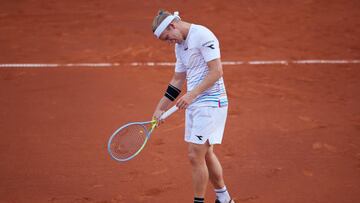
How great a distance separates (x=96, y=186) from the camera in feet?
24.0

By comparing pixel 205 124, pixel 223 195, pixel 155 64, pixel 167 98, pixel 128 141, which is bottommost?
pixel 223 195

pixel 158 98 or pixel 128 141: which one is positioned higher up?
pixel 158 98

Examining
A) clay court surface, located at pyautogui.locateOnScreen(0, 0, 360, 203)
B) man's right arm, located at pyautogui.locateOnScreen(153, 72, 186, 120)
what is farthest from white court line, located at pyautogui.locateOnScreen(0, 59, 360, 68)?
man's right arm, located at pyautogui.locateOnScreen(153, 72, 186, 120)

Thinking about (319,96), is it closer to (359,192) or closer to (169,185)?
(359,192)

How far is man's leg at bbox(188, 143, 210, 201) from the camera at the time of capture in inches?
245

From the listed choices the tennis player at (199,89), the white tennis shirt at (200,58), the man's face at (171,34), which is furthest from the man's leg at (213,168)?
the man's face at (171,34)

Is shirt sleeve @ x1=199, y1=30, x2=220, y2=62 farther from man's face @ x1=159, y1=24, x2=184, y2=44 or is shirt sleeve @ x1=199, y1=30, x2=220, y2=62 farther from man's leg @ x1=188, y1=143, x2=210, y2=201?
man's leg @ x1=188, y1=143, x2=210, y2=201

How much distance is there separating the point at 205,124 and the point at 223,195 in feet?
2.85

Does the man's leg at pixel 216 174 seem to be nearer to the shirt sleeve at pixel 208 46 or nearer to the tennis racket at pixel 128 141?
the tennis racket at pixel 128 141

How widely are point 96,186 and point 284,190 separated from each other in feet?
6.95

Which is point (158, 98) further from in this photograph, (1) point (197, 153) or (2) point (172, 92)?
(1) point (197, 153)

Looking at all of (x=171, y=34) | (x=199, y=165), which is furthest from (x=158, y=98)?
(x=171, y=34)

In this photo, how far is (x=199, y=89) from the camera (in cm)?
602

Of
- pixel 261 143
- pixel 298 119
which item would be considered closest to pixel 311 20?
pixel 298 119
